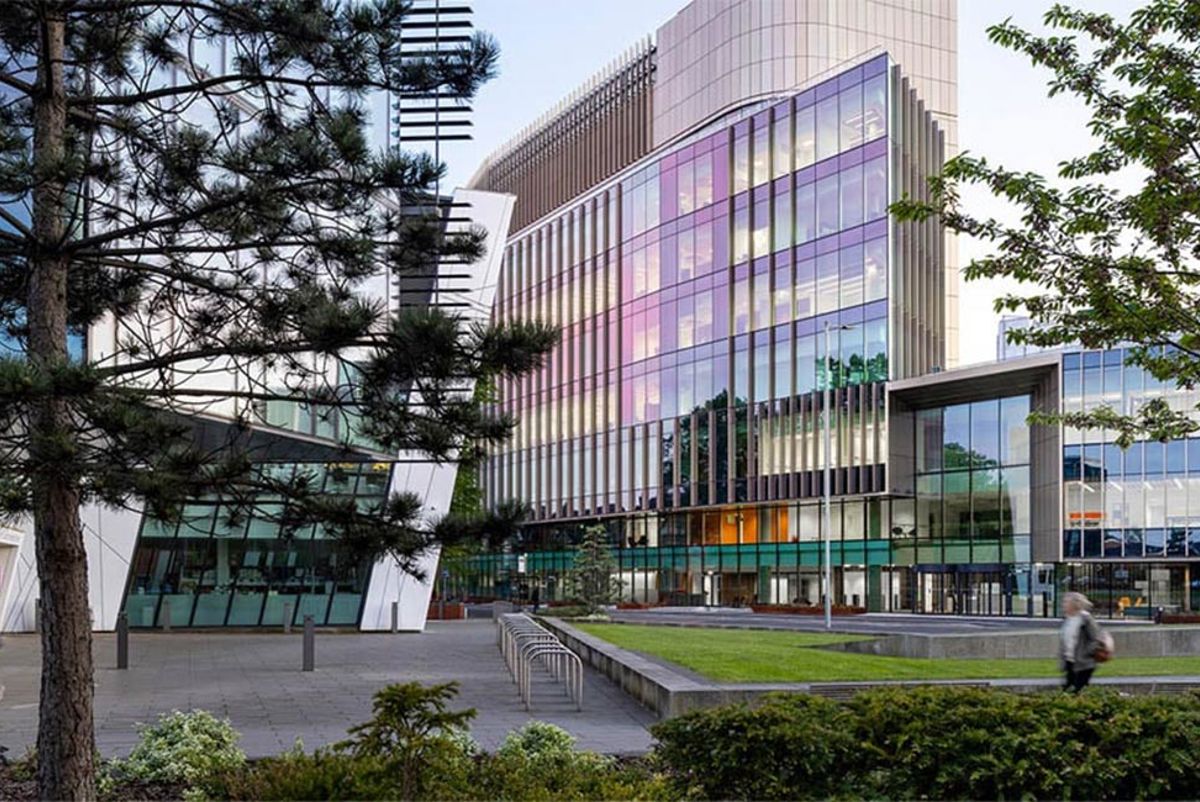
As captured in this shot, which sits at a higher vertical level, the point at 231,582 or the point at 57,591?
the point at 57,591

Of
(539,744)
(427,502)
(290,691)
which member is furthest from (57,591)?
(427,502)

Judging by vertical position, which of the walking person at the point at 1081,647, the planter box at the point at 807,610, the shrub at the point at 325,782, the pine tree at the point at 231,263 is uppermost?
the pine tree at the point at 231,263

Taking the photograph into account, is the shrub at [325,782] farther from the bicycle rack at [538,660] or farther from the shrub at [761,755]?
the bicycle rack at [538,660]

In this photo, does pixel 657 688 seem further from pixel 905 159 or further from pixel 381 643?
pixel 905 159

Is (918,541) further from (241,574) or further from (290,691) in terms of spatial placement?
(290,691)

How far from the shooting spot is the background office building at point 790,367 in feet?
191

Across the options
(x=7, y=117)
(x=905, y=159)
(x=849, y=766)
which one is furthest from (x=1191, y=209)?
(x=905, y=159)

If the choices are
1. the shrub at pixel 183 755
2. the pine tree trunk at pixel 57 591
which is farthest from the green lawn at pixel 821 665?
the pine tree trunk at pixel 57 591

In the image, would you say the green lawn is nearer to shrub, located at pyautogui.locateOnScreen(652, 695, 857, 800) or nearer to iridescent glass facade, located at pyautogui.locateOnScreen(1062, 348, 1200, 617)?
shrub, located at pyautogui.locateOnScreen(652, 695, 857, 800)

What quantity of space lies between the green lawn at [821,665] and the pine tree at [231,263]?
10219 mm

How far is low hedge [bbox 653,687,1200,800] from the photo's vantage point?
31.5 feet

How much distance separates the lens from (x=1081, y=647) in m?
14.6

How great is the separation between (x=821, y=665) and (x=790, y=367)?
1719 inches

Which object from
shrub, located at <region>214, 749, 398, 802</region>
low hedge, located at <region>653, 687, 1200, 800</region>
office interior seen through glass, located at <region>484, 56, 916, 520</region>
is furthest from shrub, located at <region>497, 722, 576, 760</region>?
office interior seen through glass, located at <region>484, 56, 916, 520</region>
